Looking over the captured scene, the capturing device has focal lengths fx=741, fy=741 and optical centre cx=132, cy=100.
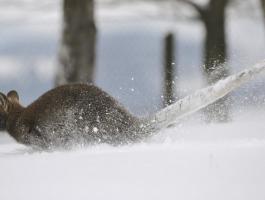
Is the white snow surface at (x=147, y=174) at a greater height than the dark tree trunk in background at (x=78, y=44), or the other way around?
the white snow surface at (x=147, y=174)

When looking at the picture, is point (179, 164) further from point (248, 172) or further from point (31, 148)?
point (31, 148)

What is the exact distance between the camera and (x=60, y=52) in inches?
469

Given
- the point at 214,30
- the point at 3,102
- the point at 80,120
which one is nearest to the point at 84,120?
the point at 80,120

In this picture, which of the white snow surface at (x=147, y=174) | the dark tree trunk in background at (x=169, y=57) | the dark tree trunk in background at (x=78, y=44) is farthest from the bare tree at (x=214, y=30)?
the white snow surface at (x=147, y=174)

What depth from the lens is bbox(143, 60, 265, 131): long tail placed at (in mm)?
7203

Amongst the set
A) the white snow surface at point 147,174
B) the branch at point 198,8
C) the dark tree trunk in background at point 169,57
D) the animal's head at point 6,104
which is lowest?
the dark tree trunk in background at point 169,57

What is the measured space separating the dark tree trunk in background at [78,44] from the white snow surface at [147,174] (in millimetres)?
5882

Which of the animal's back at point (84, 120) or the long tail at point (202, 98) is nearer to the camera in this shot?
the long tail at point (202, 98)

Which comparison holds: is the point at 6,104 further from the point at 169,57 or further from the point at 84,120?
the point at 169,57

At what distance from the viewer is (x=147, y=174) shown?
5207 millimetres

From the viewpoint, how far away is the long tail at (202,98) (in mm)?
7203

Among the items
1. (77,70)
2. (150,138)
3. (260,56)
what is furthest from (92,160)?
(77,70)

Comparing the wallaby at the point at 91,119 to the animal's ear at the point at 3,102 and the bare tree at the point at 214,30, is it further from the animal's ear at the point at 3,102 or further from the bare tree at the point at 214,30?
the bare tree at the point at 214,30

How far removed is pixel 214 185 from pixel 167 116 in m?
2.50
